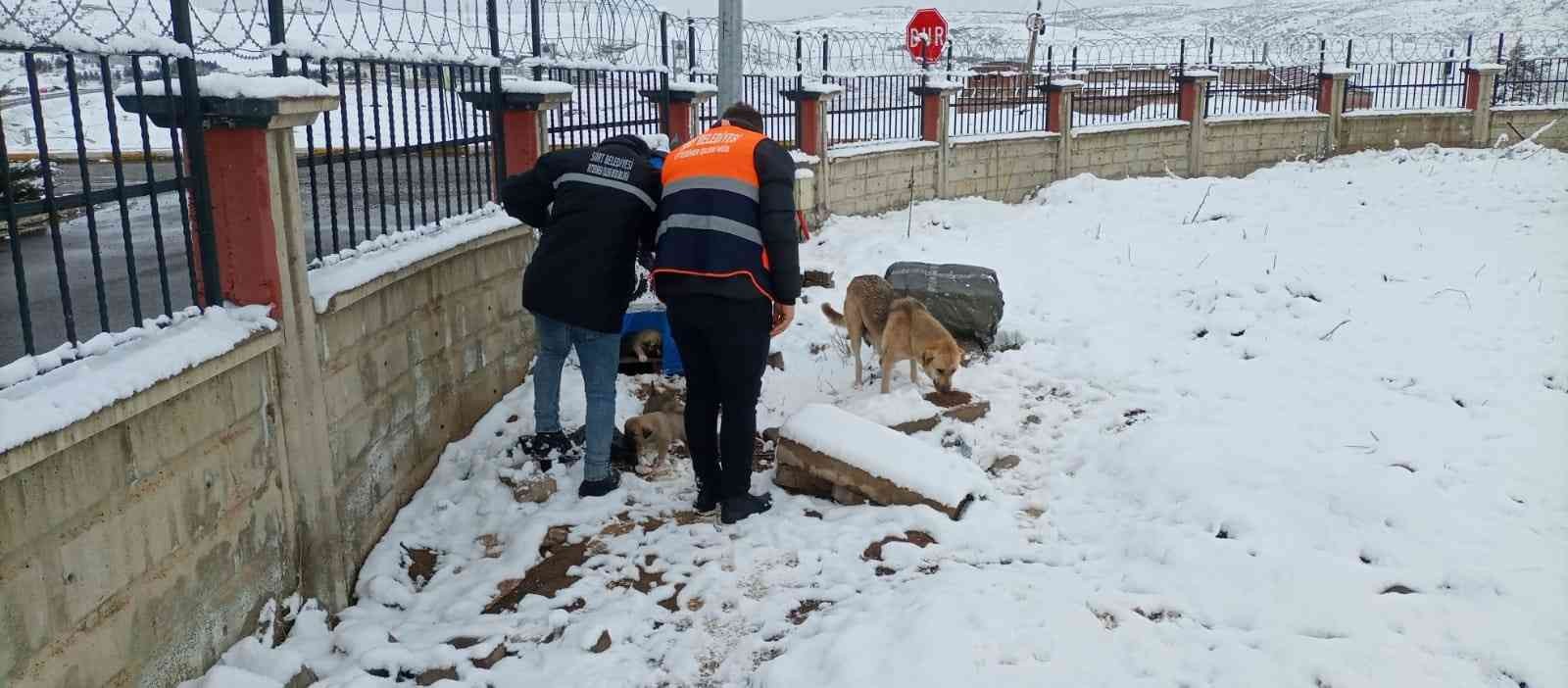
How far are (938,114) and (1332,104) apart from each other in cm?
886

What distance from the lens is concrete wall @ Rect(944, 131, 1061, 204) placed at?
15.0 m

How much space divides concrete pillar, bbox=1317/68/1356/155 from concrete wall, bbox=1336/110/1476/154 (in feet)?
0.39

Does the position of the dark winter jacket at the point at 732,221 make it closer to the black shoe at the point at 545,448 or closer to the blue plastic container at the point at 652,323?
the black shoe at the point at 545,448

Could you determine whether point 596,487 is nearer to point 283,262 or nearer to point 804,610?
point 804,610

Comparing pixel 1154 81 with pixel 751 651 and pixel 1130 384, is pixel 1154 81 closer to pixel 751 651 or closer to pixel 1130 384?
pixel 1130 384

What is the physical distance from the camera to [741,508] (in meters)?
4.96

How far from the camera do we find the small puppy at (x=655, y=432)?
18.3ft

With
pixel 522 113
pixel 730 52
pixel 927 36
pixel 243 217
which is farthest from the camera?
pixel 927 36

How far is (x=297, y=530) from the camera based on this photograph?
4059mm

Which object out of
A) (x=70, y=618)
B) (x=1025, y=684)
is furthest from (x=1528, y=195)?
(x=70, y=618)

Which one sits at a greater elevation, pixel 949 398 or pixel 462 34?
pixel 462 34

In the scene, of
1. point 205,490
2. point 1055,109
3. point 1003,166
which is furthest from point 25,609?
point 1055,109

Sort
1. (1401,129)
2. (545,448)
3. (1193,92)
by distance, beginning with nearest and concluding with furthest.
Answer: (545,448)
(1193,92)
(1401,129)

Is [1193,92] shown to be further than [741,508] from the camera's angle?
Yes
